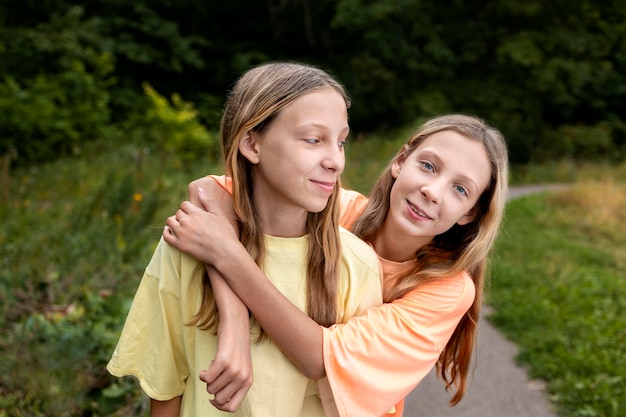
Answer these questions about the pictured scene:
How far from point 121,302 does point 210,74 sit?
18219mm

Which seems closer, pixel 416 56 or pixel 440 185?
pixel 440 185

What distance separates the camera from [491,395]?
4.14 meters

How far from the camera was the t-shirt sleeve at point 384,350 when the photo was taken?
1417 mm

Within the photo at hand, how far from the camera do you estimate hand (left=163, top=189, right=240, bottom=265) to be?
1340mm

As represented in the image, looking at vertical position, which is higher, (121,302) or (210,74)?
(121,302)

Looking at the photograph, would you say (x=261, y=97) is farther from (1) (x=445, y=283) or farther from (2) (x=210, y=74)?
(2) (x=210, y=74)

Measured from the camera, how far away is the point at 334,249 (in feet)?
4.78

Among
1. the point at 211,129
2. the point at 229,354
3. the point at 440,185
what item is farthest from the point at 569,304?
the point at 211,129

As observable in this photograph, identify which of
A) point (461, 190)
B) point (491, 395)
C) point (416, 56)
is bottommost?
point (416, 56)

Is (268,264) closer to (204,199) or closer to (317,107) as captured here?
(204,199)

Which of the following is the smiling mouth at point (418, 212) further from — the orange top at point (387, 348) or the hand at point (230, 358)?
the hand at point (230, 358)

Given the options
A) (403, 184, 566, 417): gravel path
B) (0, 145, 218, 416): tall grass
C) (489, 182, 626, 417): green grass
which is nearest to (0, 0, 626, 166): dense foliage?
(489, 182, 626, 417): green grass

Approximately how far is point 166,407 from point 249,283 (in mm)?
411

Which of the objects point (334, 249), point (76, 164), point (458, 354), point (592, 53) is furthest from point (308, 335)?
point (592, 53)
